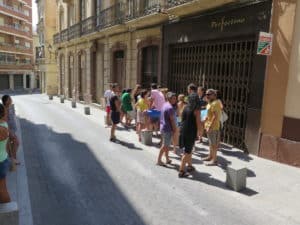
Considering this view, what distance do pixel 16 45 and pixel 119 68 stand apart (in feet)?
147

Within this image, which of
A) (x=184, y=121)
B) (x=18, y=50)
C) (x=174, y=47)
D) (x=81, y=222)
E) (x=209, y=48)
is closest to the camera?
(x=81, y=222)

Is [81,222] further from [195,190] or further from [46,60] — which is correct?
[46,60]

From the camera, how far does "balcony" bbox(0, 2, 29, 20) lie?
1926 inches

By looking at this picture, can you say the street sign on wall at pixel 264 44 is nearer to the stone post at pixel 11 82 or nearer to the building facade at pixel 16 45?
the building facade at pixel 16 45

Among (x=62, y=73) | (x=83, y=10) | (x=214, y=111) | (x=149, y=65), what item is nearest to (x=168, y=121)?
(x=214, y=111)

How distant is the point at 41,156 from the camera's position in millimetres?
7523

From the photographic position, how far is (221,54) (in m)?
8.74

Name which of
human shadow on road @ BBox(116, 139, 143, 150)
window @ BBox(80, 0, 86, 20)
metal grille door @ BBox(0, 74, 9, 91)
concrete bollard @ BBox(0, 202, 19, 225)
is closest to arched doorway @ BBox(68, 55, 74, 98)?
window @ BBox(80, 0, 86, 20)

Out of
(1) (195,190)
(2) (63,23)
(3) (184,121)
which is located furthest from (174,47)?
(2) (63,23)

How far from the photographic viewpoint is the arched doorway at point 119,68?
1532 cm

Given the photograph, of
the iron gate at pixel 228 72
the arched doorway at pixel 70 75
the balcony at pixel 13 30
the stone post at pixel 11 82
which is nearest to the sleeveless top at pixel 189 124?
the iron gate at pixel 228 72

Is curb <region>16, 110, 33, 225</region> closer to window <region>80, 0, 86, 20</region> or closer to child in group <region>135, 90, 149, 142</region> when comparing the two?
child in group <region>135, 90, 149, 142</region>

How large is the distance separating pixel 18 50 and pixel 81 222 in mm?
56297

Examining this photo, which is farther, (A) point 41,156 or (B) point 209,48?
(B) point 209,48
